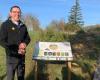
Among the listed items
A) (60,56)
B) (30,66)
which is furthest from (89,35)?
(60,56)

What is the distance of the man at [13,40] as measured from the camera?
813 centimetres

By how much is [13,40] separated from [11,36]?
91 mm

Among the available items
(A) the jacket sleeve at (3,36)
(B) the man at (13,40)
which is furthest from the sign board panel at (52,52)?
(A) the jacket sleeve at (3,36)

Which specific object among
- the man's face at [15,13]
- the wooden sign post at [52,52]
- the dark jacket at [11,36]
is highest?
the man's face at [15,13]

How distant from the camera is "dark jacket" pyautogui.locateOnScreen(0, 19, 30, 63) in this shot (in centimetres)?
815

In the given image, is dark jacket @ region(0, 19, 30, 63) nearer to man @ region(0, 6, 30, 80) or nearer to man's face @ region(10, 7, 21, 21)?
man @ region(0, 6, 30, 80)

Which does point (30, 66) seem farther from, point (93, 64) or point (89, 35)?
point (89, 35)

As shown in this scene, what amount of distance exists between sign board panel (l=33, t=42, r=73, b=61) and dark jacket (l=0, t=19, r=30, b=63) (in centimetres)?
218

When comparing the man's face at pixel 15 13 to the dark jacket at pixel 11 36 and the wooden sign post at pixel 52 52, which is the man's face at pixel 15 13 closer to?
the dark jacket at pixel 11 36

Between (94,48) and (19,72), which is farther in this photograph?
(94,48)

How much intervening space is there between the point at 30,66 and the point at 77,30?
5.52m

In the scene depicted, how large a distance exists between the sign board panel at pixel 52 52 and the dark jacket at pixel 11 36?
218 cm

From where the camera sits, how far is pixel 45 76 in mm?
12125

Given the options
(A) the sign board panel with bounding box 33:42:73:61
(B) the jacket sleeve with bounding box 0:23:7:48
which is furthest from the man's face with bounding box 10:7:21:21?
(A) the sign board panel with bounding box 33:42:73:61
